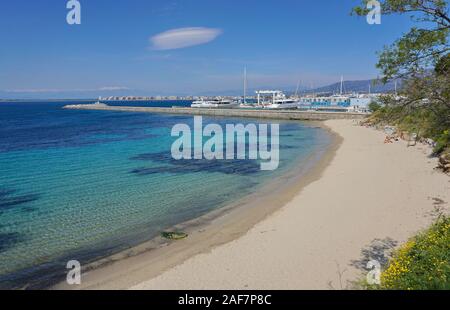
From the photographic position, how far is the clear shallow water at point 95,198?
12.8m

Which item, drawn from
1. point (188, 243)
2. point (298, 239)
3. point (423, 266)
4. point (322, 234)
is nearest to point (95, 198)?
point (188, 243)

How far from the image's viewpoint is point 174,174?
2548 centimetres

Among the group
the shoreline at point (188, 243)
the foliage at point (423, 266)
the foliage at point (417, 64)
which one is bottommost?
the shoreline at point (188, 243)

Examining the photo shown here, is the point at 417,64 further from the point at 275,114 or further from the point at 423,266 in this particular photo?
the point at 275,114

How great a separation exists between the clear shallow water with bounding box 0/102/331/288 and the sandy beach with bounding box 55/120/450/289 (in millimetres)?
1899

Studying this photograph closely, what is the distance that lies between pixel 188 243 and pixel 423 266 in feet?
26.1

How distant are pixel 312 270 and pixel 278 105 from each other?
10270 centimetres

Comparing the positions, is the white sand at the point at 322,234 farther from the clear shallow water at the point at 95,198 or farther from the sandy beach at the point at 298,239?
the clear shallow water at the point at 95,198

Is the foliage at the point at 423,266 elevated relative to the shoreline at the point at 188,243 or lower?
elevated

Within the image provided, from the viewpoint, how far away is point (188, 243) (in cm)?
1337

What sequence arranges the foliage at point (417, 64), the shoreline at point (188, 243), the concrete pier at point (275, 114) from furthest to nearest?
the concrete pier at point (275, 114) → the shoreline at point (188, 243) → the foliage at point (417, 64)

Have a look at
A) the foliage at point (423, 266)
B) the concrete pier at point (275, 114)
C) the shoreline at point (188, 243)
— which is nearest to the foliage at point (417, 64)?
the foliage at point (423, 266)

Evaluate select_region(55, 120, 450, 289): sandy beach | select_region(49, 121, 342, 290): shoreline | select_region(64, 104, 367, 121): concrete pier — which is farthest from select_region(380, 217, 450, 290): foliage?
select_region(64, 104, 367, 121): concrete pier

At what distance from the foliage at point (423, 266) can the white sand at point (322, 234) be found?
4.55 ft
